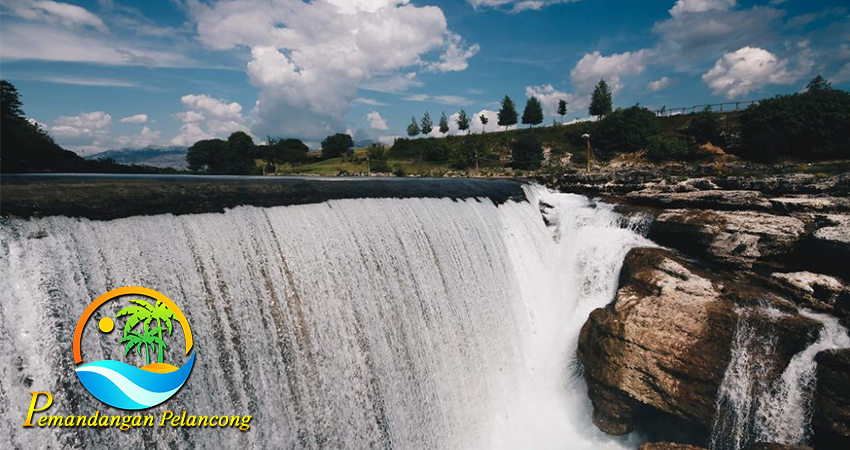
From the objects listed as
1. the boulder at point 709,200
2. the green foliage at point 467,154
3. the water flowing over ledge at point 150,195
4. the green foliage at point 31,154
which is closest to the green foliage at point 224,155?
the green foliage at point 31,154

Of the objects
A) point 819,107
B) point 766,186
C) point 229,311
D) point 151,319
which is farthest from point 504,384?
point 819,107

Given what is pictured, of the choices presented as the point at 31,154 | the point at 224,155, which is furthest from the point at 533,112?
the point at 31,154

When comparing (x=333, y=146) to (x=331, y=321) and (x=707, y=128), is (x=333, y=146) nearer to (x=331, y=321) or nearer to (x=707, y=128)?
(x=707, y=128)

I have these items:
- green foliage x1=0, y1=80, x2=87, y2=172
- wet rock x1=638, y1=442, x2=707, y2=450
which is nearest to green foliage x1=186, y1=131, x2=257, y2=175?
green foliage x1=0, y1=80, x2=87, y2=172

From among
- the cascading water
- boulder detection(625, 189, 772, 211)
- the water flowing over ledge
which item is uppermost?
the water flowing over ledge

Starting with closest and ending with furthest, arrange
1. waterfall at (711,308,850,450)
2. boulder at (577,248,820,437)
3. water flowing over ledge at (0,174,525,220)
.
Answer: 1. water flowing over ledge at (0,174,525,220)
2. waterfall at (711,308,850,450)
3. boulder at (577,248,820,437)

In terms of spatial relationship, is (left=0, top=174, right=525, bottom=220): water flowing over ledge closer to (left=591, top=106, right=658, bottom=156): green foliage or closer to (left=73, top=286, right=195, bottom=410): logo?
(left=73, top=286, right=195, bottom=410): logo

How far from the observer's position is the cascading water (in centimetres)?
564

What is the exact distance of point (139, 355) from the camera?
6.13 m

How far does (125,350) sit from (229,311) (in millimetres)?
1690

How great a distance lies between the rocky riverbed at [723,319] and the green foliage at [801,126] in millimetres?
33795

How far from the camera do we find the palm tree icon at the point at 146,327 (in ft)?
20.1

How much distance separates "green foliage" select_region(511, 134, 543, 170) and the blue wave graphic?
54041 millimetres

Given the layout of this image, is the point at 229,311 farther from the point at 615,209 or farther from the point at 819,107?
the point at 819,107
